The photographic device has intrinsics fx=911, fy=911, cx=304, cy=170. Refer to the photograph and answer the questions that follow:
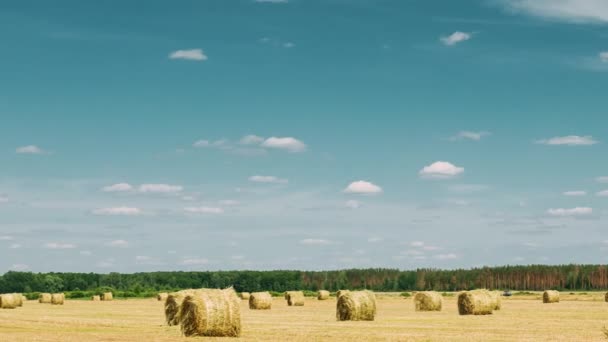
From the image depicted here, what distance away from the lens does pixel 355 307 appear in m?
39.7

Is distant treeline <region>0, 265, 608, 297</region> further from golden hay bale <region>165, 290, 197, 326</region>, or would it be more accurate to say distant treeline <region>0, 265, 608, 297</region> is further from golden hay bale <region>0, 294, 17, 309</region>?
golden hay bale <region>165, 290, 197, 326</region>

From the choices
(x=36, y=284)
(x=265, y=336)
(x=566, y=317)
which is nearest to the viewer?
(x=265, y=336)

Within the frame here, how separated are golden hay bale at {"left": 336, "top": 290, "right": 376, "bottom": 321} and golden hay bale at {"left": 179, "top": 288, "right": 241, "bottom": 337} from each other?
10.3m

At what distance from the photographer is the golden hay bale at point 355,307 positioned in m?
39.7

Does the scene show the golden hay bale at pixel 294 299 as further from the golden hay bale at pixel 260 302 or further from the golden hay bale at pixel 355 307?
the golden hay bale at pixel 355 307

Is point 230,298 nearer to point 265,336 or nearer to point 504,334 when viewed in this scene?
point 265,336

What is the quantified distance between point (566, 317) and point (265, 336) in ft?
57.2

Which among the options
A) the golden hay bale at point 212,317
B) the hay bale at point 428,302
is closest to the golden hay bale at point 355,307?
the golden hay bale at point 212,317

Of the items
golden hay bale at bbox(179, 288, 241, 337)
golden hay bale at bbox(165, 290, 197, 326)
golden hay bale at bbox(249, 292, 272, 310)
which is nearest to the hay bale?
golden hay bale at bbox(249, 292, 272, 310)

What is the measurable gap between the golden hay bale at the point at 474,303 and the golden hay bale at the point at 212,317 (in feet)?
57.5

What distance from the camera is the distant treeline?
147500 millimetres

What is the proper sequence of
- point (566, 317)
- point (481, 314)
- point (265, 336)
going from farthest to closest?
point (481, 314) → point (566, 317) → point (265, 336)

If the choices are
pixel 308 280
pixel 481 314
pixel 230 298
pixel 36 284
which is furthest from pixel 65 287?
pixel 230 298

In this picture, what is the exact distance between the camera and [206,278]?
169125 millimetres
